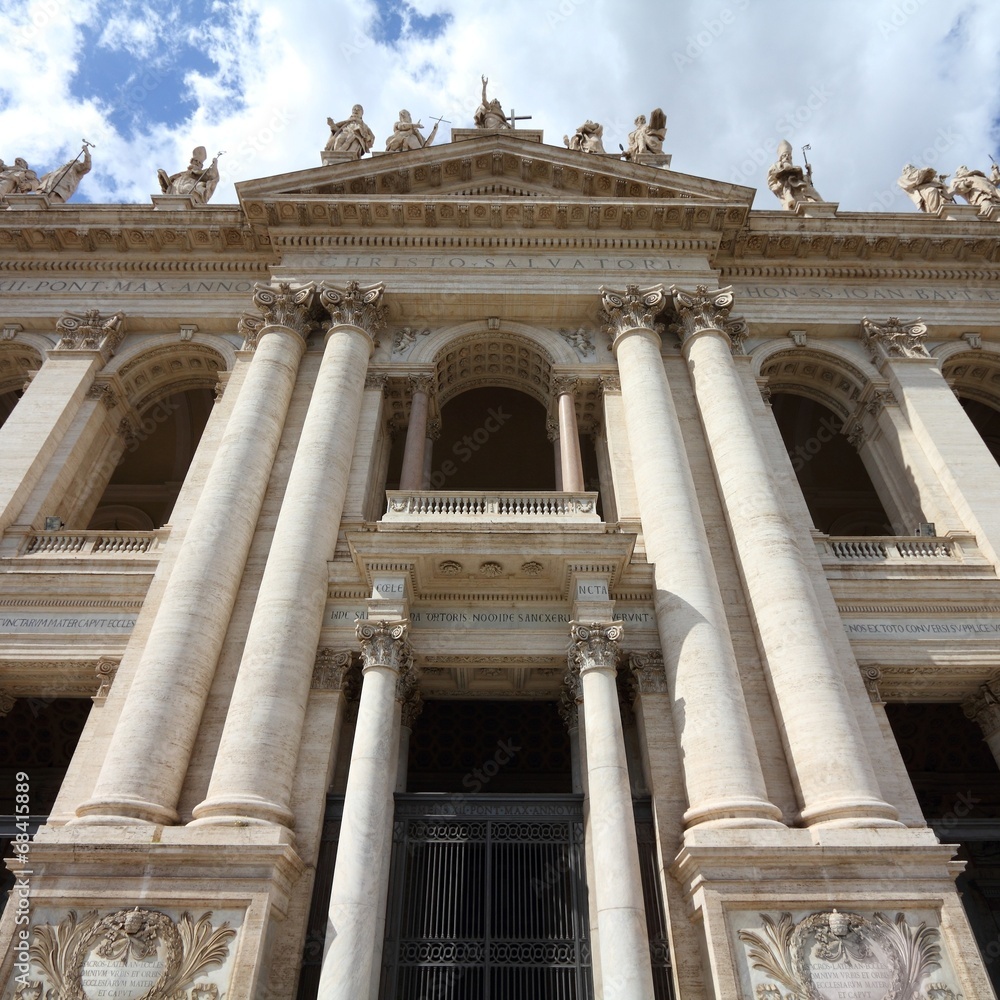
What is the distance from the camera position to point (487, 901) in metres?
10.6

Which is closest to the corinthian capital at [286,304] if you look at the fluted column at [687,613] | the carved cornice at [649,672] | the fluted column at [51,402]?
the fluted column at [51,402]

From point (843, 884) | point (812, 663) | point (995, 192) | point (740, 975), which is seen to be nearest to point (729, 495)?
point (812, 663)

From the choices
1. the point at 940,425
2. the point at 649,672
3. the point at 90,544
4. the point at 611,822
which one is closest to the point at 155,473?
the point at 90,544

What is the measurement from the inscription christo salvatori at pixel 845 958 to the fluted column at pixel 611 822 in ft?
4.22

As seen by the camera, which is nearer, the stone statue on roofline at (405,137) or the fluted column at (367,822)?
the fluted column at (367,822)

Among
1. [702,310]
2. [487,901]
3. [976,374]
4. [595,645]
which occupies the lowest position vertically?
[487,901]

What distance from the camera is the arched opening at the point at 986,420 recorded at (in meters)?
21.6

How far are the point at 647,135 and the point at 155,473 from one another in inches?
709

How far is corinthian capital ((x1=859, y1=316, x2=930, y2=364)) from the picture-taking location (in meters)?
17.9

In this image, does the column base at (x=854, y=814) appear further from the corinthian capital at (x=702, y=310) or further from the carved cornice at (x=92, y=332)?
the carved cornice at (x=92, y=332)

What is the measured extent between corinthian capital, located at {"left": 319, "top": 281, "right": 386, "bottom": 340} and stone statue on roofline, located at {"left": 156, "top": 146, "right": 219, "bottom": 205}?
601cm

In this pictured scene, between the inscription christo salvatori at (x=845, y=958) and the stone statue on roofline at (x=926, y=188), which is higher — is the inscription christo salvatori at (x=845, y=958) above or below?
below

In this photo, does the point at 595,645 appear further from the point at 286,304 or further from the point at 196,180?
the point at 196,180

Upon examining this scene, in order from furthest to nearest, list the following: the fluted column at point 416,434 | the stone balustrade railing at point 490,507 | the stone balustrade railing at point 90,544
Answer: the fluted column at point 416,434
the stone balustrade railing at point 90,544
the stone balustrade railing at point 490,507
